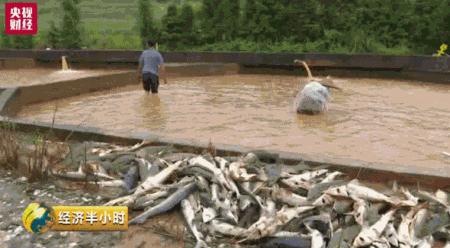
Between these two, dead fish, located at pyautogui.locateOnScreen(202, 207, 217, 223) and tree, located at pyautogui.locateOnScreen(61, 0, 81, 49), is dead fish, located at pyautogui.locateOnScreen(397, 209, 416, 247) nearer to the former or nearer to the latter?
dead fish, located at pyautogui.locateOnScreen(202, 207, 217, 223)

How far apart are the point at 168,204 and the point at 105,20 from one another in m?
29.6

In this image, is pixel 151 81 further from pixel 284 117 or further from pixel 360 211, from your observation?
pixel 360 211

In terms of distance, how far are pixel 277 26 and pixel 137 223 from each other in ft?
61.9

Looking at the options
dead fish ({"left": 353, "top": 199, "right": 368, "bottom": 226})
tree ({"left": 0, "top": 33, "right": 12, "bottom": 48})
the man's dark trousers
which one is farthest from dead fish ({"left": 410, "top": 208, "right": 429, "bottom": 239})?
tree ({"left": 0, "top": 33, "right": 12, "bottom": 48})

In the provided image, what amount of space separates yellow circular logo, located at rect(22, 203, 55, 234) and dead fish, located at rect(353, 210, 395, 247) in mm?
2363

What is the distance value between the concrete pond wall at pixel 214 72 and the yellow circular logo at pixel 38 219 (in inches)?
86.5

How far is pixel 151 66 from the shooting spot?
11977 millimetres

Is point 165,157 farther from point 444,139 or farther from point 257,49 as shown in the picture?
point 257,49

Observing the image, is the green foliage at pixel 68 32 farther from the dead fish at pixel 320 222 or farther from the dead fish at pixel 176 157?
the dead fish at pixel 320 222

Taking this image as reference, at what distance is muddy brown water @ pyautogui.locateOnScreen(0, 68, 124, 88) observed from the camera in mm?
16353

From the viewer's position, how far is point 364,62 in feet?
55.3

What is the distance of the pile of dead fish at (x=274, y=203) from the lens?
3660mm

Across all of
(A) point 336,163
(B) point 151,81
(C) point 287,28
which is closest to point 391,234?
(A) point 336,163

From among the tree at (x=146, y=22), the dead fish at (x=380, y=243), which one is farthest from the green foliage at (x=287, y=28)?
the dead fish at (x=380, y=243)
